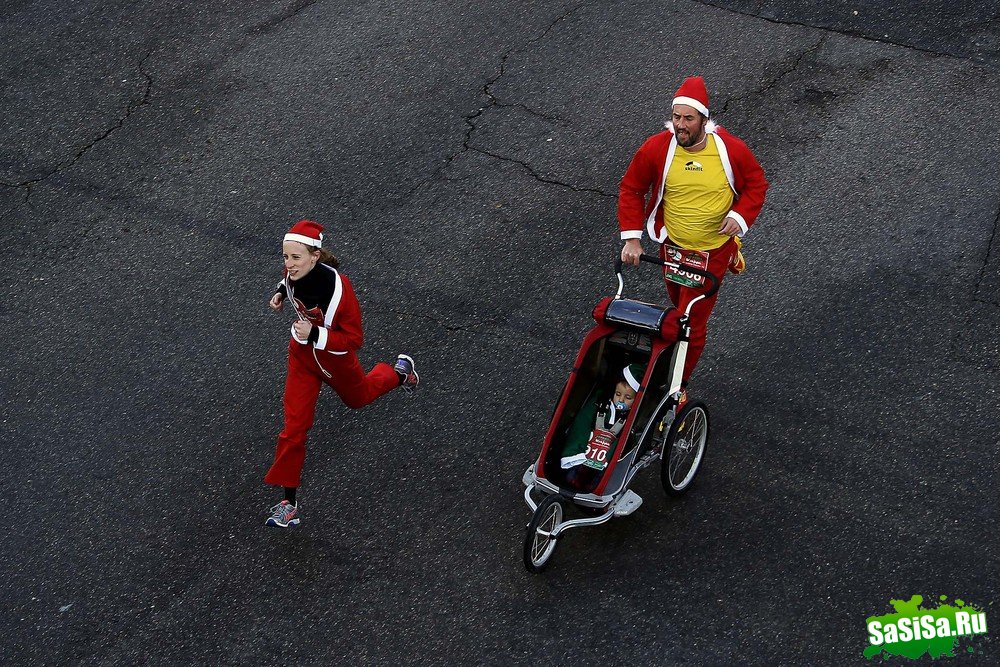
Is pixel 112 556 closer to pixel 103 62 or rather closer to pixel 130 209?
pixel 130 209

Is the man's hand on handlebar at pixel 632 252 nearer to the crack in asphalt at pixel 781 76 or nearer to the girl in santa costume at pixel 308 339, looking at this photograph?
the girl in santa costume at pixel 308 339

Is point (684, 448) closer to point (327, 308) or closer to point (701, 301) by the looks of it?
point (701, 301)

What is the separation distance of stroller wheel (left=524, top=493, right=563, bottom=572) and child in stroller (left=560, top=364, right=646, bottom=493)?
0.63ft

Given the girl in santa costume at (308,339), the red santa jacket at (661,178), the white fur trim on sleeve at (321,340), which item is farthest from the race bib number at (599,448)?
the white fur trim on sleeve at (321,340)

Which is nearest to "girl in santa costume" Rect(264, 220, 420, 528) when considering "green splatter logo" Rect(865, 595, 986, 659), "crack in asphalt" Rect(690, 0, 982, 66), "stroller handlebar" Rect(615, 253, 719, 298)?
"stroller handlebar" Rect(615, 253, 719, 298)

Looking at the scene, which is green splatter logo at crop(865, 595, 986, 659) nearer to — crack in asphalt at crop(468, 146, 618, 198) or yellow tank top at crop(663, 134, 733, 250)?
yellow tank top at crop(663, 134, 733, 250)

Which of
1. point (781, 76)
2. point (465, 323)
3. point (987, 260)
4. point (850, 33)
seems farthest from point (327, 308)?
point (850, 33)

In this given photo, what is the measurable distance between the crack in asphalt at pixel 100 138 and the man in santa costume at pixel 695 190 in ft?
16.4

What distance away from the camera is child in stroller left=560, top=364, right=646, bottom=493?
591cm

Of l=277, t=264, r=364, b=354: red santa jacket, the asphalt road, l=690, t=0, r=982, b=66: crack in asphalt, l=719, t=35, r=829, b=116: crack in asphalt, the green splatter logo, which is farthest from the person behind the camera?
l=690, t=0, r=982, b=66: crack in asphalt

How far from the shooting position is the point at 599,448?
5969mm

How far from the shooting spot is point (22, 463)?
6645mm

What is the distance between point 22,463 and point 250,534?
1590 mm

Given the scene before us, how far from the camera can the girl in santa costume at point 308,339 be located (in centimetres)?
588
